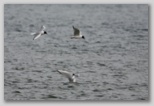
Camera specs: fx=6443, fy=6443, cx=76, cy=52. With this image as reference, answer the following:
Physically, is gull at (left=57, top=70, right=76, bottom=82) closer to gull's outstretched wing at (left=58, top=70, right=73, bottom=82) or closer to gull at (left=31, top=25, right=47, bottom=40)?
gull's outstretched wing at (left=58, top=70, right=73, bottom=82)

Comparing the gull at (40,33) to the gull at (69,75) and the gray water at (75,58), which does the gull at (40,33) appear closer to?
the gray water at (75,58)

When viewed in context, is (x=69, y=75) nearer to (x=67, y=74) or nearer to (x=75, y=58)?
(x=67, y=74)

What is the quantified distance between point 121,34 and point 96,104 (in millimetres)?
867

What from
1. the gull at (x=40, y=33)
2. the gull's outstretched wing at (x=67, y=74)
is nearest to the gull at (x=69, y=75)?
the gull's outstretched wing at (x=67, y=74)

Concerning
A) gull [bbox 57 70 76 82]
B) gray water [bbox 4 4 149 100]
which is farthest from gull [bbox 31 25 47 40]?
gull [bbox 57 70 76 82]

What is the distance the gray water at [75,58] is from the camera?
71.9 metres

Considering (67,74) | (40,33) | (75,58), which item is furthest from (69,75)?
(40,33)

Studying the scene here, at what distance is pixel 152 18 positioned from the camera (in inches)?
2827

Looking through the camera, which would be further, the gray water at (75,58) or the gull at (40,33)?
the gull at (40,33)

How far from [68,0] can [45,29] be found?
1.42ft

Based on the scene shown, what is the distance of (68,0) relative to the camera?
71.9 meters

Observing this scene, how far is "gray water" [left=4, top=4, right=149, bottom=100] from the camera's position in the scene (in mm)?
71875

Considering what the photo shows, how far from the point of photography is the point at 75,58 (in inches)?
2832

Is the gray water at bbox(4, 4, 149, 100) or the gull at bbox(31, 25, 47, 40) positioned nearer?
the gray water at bbox(4, 4, 149, 100)
